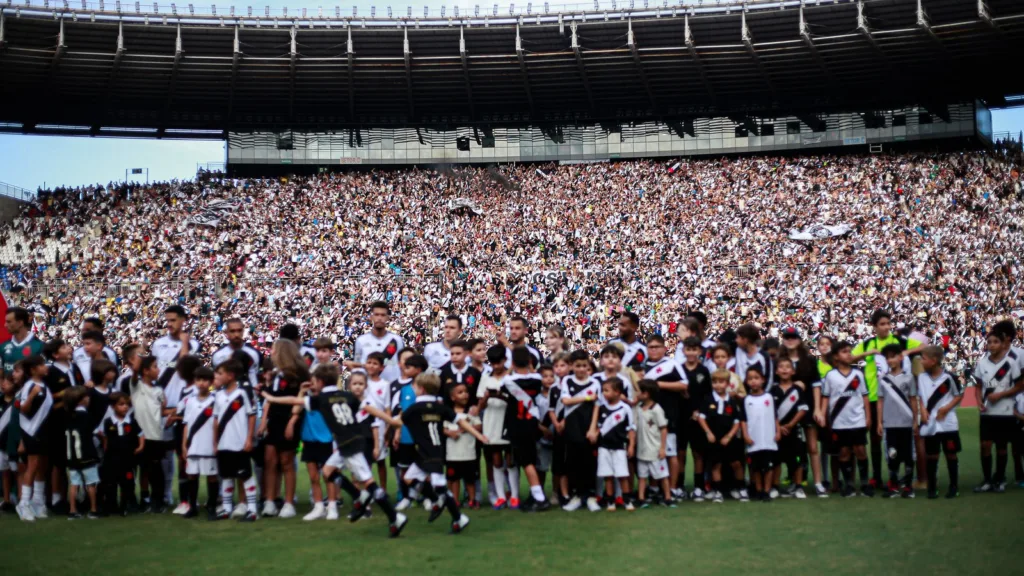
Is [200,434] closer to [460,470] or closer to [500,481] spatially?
[460,470]

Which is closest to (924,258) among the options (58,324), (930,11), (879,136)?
(930,11)

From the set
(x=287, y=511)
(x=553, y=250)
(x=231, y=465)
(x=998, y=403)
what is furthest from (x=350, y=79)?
(x=998, y=403)

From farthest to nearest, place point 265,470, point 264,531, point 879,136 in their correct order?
point 879,136 < point 265,470 < point 264,531

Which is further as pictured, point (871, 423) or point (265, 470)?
point (871, 423)

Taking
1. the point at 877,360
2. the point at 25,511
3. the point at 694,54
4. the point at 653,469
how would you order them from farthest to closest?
the point at 694,54, the point at 877,360, the point at 25,511, the point at 653,469

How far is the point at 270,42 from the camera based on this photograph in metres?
39.7

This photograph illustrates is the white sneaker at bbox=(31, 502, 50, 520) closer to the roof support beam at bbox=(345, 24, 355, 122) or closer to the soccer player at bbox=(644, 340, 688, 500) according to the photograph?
the soccer player at bbox=(644, 340, 688, 500)

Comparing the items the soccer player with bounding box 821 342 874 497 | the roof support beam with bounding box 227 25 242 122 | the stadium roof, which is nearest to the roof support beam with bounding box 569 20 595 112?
the stadium roof

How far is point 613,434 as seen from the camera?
31.6 feet

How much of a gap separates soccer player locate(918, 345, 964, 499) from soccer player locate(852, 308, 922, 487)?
1.01 ft

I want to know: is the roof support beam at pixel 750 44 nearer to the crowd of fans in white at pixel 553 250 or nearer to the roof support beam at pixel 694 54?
the roof support beam at pixel 694 54

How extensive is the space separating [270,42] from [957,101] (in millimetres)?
30037

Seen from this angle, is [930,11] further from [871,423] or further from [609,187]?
[871,423]

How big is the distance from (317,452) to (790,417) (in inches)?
204
